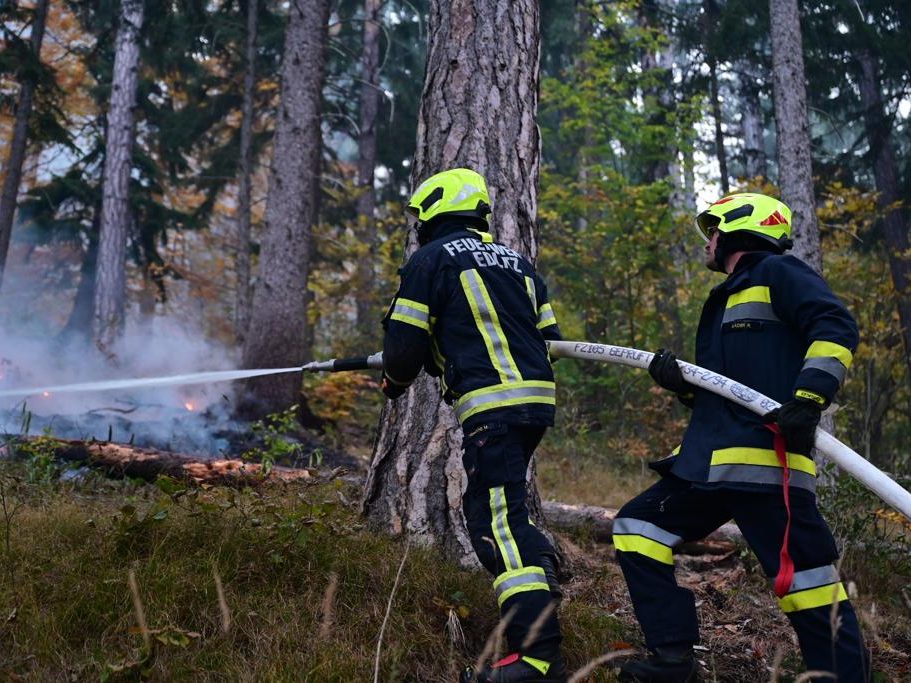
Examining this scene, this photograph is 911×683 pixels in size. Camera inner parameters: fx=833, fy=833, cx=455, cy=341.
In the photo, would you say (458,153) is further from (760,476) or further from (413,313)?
(760,476)

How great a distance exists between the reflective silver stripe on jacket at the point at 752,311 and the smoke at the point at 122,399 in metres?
3.80

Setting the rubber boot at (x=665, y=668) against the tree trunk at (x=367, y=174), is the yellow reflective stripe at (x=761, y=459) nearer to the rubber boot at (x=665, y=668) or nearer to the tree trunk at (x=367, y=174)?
the rubber boot at (x=665, y=668)

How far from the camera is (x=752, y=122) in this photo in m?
21.2

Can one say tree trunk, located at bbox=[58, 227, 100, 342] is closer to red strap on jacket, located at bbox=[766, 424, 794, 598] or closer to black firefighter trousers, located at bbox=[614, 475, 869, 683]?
black firefighter trousers, located at bbox=[614, 475, 869, 683]

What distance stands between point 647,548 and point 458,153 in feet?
8.25

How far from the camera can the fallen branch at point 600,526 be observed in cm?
560

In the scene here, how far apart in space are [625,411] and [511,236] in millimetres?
7613

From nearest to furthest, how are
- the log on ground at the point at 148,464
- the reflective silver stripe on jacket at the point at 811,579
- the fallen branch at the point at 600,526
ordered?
the reflective silver stripe on jacket at the point at 811,579 < the fallen branch at the point at 600,526 < the log on ground at the point at 148,464

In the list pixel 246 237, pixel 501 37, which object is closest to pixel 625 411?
pixel 246 237

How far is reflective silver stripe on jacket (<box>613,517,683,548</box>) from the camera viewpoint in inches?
141

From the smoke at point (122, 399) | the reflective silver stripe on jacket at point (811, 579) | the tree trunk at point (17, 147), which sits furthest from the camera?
the tree trunk at point (17, 147)

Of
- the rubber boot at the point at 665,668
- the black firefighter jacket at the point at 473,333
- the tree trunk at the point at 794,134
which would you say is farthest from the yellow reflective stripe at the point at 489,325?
the tree trunk at the point at 794,134

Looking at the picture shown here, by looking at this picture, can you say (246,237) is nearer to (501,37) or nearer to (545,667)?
(501,37)

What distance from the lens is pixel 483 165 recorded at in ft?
16.0
